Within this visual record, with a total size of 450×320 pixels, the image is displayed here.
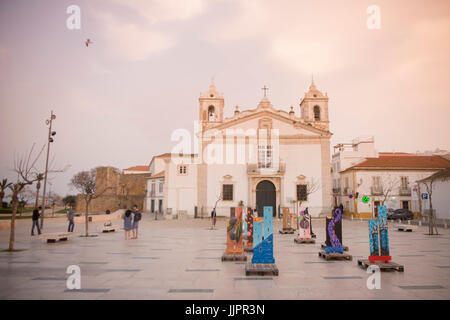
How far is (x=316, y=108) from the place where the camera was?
34844 millimetres

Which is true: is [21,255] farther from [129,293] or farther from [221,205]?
[221,205]

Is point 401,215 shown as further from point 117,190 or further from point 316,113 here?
point 117,190

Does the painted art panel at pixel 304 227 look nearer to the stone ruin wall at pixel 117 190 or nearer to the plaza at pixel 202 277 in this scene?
the plaza at pixel 202 277

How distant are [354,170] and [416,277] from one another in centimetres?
2827

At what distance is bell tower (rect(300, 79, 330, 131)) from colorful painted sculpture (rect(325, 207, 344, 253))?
26691 mm

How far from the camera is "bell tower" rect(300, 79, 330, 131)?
34.2 m

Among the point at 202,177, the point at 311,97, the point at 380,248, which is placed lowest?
the point at 380,248

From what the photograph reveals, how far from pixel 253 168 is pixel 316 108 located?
1168 centimetres

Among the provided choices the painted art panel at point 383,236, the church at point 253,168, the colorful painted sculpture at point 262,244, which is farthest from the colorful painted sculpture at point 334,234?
the church at point 253,168
